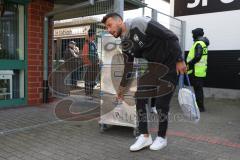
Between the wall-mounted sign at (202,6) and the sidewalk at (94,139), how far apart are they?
378 centimetres

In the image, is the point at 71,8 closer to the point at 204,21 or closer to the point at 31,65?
the point at 31,65

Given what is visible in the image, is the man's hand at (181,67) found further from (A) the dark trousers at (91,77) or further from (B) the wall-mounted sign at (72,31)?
(B) the wall-mounted sign at (72,31)

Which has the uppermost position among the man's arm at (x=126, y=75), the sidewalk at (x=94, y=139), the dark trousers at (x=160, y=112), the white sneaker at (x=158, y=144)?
the man's arm at (x=126, y=75)

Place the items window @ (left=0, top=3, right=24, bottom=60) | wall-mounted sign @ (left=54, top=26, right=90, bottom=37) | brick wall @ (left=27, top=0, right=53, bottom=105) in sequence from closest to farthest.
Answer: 1. wall-mounted sign @ (left=54, top=26, right=90, bottom=37)
2. window @ (left=0, top=3, right=24, bottom=60)
3. brick wall @ (left=27, top=0, right=53, bottom=105)

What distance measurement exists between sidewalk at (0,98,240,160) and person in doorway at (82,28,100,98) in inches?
24.2

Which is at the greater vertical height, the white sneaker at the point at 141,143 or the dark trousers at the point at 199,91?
the dark trousers at the point at 199,91

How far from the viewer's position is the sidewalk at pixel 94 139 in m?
3.99

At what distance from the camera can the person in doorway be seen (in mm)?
6320

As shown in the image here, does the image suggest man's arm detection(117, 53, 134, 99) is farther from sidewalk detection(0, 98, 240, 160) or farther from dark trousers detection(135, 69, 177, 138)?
sidewalk detection(0, 98, 240, 160)

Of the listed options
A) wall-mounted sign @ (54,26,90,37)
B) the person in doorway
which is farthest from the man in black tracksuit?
wall-mounted sign @ (54,26,90,37)

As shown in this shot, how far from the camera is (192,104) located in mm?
4113

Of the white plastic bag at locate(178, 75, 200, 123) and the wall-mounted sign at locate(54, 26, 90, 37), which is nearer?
the white plastic bag at locate(178, 75, 200, 123)

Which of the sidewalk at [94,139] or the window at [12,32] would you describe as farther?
the window at [12,32]

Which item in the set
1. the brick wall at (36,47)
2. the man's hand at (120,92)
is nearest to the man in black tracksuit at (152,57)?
the man's hand at (120,92)
